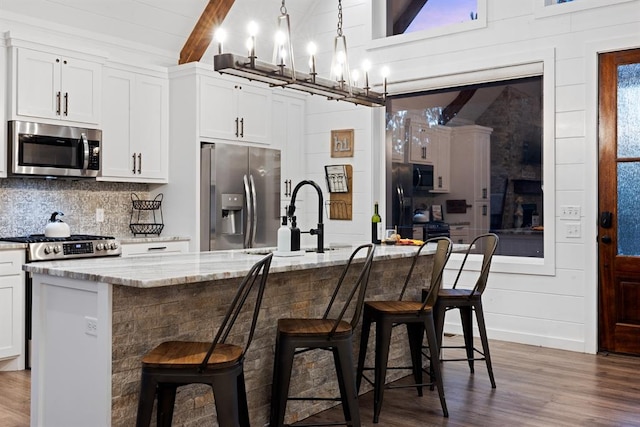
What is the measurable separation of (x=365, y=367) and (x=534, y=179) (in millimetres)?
2619

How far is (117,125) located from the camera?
532 cm

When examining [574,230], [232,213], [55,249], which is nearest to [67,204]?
[55,249]

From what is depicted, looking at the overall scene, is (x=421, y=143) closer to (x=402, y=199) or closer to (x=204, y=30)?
(x=402, y=199)

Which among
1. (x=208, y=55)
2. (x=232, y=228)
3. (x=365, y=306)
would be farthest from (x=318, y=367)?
(x=208, y=55)

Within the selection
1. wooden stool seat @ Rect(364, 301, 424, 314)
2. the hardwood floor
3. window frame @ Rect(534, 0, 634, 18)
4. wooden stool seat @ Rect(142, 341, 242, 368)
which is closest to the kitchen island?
wooden stool seat @ Rect(142, 341, 242, 368)

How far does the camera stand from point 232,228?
580 centimetres

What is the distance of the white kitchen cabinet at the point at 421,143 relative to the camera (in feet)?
20.2

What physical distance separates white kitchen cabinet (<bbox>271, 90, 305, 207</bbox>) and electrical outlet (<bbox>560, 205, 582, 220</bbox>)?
2.72m

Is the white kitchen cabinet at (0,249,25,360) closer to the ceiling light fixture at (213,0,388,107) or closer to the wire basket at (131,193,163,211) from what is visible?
the wire basket at (131,193,163,211)

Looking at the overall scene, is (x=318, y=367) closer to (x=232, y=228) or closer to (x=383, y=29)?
(x=232, y=228)

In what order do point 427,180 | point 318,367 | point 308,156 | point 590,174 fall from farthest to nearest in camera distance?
point 308,156
point 427,180
point 590,174
point 318,367

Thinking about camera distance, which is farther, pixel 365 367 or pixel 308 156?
pixel 308 156

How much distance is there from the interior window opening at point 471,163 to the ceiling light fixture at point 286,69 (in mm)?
1819

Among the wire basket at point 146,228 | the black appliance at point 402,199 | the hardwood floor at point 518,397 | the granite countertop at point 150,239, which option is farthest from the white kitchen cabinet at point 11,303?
the black appliance at point 402,199
